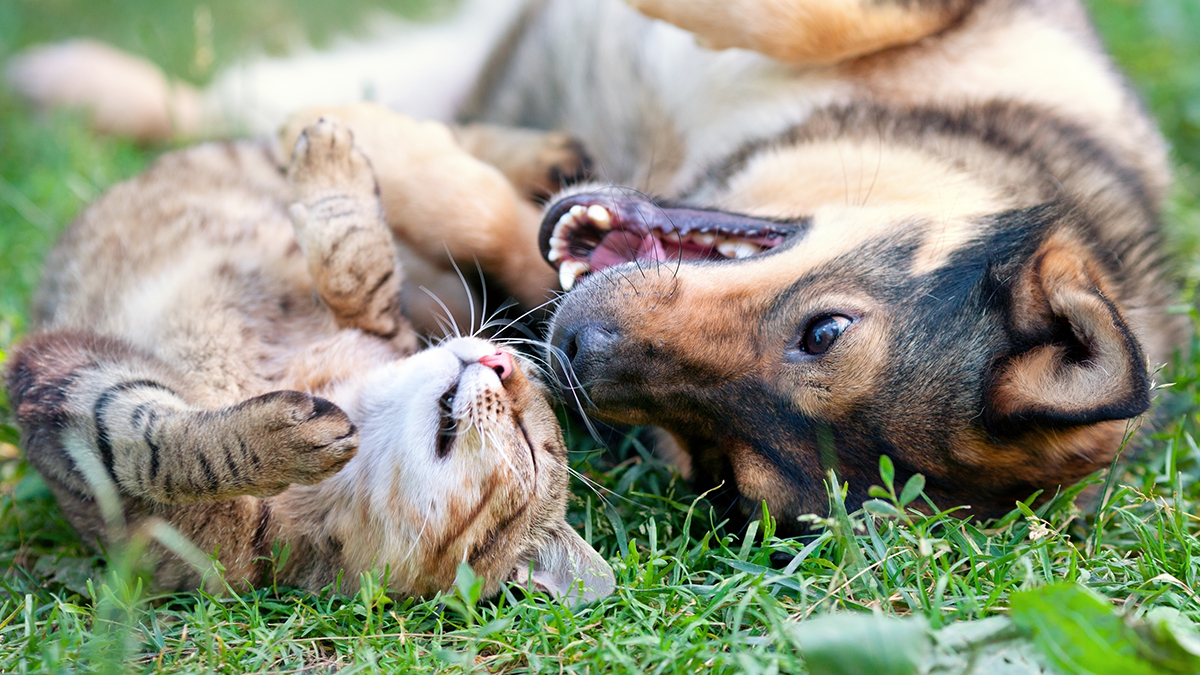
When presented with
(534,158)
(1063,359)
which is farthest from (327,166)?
(1063,359)

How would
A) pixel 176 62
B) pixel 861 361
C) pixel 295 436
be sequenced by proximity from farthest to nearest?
pixel 176 62, pixel 861 361, pixel 295 436

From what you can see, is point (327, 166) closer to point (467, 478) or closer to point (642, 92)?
point (467, 478)

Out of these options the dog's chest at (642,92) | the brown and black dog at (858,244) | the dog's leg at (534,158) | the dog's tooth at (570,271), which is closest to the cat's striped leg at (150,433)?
the brown and black dog at (858,244)

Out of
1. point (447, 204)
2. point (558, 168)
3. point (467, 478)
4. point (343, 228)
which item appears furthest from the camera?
point (558, 168)

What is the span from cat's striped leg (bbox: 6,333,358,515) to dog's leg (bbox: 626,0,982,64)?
7.84 feet

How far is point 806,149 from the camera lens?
3.77 meters

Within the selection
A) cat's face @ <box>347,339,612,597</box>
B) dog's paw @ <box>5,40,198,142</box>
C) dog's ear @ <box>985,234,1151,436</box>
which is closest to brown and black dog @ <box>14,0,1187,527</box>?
dog's ear @ <box>985,234,1151,436</box>

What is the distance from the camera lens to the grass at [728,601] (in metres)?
2.11

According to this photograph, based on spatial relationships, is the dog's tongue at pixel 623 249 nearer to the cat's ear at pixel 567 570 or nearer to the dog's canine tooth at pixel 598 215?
the dog's canine tooth at pixel 598 215

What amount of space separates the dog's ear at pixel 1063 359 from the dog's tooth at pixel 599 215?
137 cm

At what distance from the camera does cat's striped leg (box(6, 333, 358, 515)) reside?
2.56 meters

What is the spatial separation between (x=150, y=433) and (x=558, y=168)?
7.15 ft

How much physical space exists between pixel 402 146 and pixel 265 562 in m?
1.85

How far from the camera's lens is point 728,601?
2.64m
